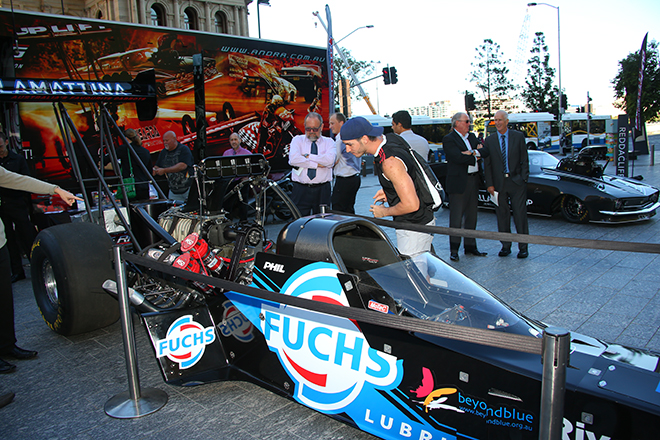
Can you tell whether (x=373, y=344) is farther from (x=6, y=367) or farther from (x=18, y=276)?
(x=18, y=276)

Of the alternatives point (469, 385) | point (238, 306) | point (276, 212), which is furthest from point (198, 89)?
point (469, 385)

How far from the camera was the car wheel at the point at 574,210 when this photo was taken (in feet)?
26.1

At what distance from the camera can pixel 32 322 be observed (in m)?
4.39

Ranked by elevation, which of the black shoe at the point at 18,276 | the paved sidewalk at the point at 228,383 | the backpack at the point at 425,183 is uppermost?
the backpack at the point at 425,183

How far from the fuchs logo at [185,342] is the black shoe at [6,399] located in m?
0.97

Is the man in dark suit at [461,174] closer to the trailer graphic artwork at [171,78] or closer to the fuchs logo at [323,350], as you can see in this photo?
the fuchs logo at [323,350]

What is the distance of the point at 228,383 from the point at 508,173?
15.0 ft

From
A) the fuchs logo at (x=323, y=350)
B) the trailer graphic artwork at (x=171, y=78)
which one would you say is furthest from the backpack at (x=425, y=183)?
the trailer graphic artwork at (x=171, y=78)

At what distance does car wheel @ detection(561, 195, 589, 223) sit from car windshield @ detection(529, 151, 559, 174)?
853 millimetres

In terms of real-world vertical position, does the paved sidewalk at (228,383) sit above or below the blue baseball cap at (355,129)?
below

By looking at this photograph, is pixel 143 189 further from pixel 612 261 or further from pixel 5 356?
pixel 612 261

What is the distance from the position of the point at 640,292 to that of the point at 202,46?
781 cm

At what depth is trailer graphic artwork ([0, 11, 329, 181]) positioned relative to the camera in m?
7.03

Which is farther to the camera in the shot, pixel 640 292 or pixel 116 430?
pixel 640 292
